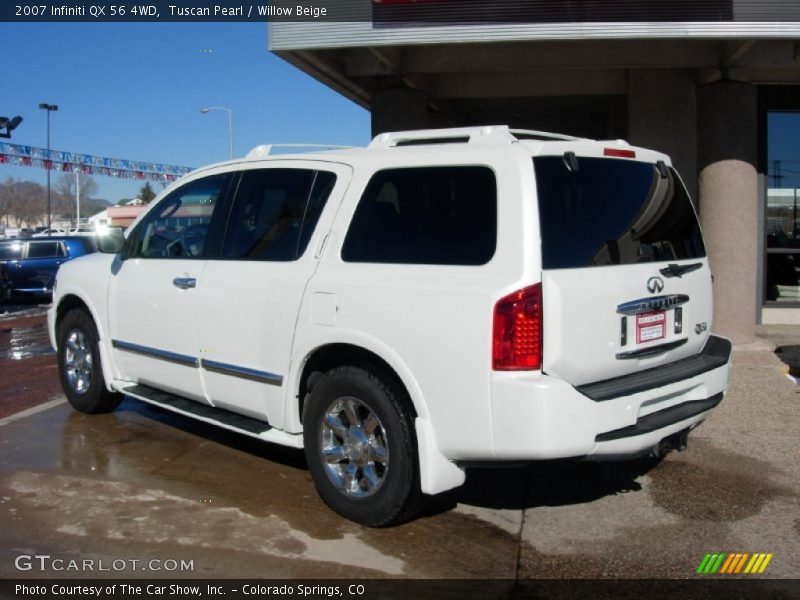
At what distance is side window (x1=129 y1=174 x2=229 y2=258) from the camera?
5.32 metres

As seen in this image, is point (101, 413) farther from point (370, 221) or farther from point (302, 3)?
point (302, 3)

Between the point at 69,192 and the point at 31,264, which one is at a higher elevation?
the point at 69,192

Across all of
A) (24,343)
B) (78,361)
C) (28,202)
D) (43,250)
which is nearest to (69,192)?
(28,202)

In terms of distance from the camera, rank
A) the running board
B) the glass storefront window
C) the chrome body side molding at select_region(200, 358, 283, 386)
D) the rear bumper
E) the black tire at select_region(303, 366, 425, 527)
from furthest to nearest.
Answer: the glass storefront window, the running board, the chrome body side molding at select_region(200, 358, 283, 386), the black tire at select_region(303, 366, 425, 527), the rear bumper

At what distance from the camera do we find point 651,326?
13.5 feet

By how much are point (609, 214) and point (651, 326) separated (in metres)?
0.62

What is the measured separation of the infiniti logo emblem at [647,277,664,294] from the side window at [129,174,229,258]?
277 cm

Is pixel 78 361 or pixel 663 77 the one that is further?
pixel 663 77

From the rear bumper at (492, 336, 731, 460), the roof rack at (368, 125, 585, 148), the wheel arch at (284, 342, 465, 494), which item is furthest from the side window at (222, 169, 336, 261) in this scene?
the rear bumper at (492, 336, 731, 460)

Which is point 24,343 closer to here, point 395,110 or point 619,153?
point 395,110

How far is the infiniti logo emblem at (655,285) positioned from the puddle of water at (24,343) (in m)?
8.67

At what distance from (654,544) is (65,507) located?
327cm

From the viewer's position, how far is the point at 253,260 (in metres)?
4.80

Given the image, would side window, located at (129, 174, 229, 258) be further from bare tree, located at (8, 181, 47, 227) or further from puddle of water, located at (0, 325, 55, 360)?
bare tree, located at (8, 181, 47, 227)
